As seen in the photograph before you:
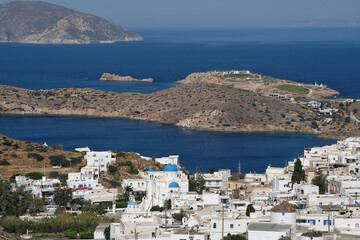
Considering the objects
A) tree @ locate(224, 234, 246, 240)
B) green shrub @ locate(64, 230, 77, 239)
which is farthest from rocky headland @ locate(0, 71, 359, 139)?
tree @ locate(224, 234, 246, 240)

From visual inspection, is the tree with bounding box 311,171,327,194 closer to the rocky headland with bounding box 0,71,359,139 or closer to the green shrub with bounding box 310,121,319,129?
the rocky headland with bounding box 0,71,359,139

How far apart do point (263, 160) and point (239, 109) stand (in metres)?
30.3

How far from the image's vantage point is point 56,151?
205 feet

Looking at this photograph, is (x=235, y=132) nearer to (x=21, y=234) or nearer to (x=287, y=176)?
(x=287, y=176)

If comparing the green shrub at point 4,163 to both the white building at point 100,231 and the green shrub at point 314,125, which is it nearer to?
the white building at point 100,231

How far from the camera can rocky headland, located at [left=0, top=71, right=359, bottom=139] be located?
97.1 m

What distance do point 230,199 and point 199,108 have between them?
199 feet

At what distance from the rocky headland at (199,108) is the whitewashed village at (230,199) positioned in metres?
34.0

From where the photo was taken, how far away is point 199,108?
348 feet

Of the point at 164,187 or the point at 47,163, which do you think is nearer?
the point at 164,187

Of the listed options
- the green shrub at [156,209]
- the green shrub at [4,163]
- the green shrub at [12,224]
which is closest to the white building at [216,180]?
the green shrub at [156,209]

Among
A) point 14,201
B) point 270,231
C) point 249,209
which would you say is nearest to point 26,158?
point 14,201

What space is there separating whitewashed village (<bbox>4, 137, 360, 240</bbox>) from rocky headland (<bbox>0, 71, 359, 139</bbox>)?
3403 centimetres

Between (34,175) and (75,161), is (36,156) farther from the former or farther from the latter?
(34,175)
